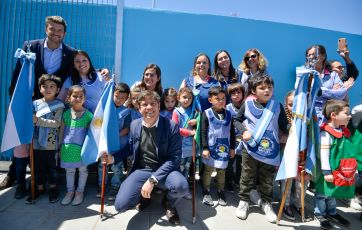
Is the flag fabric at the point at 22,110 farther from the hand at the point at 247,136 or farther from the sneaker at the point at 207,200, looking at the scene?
the hand at the point at 247,136

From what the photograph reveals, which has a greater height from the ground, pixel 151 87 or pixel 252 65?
pixel 252 65

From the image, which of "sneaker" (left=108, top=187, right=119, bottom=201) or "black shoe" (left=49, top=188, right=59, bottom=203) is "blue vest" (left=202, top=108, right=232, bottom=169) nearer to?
"sneaker" (left=108, top=187, right=119, bottom=201)

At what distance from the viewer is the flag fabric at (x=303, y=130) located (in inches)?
111

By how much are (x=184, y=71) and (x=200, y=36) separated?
2.59ft

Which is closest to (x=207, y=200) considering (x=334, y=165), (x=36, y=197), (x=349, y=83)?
(x=334, y=165)

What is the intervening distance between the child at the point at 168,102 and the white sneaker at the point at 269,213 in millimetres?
1751

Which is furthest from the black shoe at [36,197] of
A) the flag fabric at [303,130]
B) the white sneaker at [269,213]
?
the flag fabric at [303,130]

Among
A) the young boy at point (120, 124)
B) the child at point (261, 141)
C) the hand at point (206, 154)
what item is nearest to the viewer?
the child at point (261, 141)

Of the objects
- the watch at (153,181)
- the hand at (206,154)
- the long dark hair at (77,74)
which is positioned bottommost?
the watch at (153,181)

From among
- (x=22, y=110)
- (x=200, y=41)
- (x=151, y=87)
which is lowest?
(x=22, y=110)

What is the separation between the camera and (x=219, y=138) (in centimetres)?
338

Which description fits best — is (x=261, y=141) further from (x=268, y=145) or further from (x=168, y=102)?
(x=168, y=102)

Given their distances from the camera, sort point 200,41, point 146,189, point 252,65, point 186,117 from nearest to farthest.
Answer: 1. point 146,189
2. point 186,117
3. point 252,65
4. point 200,41

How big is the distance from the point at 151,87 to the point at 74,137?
1273 mm
